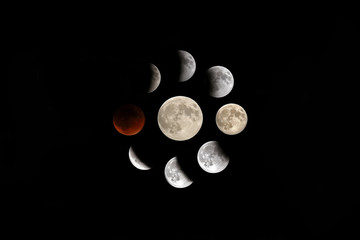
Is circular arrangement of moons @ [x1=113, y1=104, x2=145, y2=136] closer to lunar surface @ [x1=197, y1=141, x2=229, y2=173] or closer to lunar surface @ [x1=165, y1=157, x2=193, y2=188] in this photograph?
lunar surface @ [x1=165, y1=157, x2=193, y2=188]

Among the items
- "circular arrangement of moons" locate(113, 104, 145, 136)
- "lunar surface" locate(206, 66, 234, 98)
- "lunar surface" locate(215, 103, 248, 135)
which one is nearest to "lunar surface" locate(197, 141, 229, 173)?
"lunar surface" locate(215, 103, 248, 135)

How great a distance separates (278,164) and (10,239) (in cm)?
286

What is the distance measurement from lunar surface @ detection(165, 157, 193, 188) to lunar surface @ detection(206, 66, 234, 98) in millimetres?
873

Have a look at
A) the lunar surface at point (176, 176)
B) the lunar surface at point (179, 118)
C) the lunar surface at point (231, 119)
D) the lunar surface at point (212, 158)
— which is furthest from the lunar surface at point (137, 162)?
the lunar surface at point (231, 119)

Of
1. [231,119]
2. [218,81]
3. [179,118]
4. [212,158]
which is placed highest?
[218,81]

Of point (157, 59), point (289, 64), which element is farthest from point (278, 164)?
point (157, 59)

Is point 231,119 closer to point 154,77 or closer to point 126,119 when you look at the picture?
point 154,77

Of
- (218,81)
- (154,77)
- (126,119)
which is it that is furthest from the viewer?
(218,81)

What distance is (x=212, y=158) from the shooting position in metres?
→ 2.20

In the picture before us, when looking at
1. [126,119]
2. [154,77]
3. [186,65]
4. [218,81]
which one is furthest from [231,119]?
[126,119]

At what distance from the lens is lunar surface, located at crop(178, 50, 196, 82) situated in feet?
7.23

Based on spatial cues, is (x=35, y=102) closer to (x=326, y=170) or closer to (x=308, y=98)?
(x=308, y=98)

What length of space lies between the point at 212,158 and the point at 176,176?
42 cm

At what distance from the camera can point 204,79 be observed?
2275 millimetres
